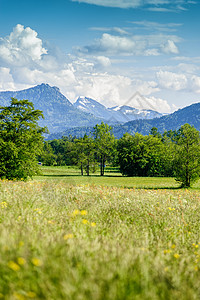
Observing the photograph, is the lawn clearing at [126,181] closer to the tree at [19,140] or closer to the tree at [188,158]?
the tree at [188,158]

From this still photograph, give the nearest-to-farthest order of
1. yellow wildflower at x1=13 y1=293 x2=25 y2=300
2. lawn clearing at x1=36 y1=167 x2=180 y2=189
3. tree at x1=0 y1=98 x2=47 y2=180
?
yellow wildflower at x1=13 y1=293 x2=25 y2=300, tree at x1=0 y1=98 x2=47 y2=180, lawn clearing at x1=36 y1=167 x2=180 y2=189

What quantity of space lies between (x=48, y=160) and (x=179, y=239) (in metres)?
95.2

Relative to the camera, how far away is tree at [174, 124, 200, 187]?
2628cm

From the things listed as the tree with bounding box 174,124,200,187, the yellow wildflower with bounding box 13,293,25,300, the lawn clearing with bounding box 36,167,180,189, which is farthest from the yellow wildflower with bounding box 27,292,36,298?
the tree with bounding box 174,124,200,187

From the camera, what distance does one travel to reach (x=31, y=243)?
3070mm

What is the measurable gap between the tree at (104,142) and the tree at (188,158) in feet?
99.9

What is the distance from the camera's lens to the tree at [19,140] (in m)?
21.6

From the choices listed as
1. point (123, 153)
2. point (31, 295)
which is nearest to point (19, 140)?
point (31, 295)

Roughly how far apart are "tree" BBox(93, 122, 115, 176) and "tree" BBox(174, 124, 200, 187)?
3045 cm

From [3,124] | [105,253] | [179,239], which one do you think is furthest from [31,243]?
[3,124]

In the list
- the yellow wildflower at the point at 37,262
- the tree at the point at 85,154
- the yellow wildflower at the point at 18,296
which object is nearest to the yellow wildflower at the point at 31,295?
the yellow wildflower at the point at 18,296

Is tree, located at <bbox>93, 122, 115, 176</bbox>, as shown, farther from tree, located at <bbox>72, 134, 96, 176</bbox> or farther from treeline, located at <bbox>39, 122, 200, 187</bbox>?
tree, located at <bbox>72, 134, 96, 176</bbox>

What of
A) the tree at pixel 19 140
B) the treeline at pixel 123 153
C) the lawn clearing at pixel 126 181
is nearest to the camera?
the tree at pixel 19 140

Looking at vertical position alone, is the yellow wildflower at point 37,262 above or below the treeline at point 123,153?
below
